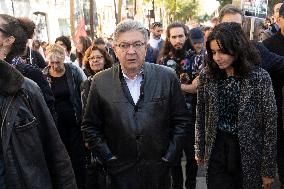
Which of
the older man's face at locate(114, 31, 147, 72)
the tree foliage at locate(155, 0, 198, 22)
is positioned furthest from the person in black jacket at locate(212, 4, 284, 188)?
the tree foliage at locate(155, 0, 198, 22)

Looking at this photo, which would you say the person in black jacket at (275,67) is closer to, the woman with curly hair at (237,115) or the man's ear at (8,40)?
the woman with curly hair at (237,115)

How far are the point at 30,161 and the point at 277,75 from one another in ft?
8.59

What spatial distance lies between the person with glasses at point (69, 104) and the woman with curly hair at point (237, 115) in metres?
2.28

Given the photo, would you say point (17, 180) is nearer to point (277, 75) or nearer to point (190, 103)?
point (277, 75)

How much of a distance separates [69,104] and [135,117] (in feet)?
8.03

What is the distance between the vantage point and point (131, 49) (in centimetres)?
351

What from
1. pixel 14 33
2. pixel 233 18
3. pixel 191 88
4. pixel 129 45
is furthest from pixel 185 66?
pixel 14 33

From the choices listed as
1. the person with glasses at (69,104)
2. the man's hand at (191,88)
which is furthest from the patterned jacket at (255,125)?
the person with glasses at (69,104)

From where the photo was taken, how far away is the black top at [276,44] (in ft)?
15.1

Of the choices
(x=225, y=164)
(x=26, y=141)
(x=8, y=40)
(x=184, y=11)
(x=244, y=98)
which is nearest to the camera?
(x=26, y=141)

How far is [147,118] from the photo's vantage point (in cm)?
351

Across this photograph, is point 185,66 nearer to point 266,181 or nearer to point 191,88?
point 191,88

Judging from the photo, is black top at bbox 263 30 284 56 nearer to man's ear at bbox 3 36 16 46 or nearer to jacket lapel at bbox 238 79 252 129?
jacket lapel at bbox 238 79 252 129

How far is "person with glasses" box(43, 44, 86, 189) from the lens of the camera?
19.0 feet
